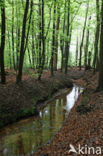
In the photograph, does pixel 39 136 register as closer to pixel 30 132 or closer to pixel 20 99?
pixel 30 132

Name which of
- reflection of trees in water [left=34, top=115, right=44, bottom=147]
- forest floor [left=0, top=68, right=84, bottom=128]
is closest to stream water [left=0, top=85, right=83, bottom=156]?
reflection of trees in water [left=34, top=115, right=44, bottom=147]

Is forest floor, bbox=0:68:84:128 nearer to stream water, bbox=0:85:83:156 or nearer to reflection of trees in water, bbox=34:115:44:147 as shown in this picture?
stream water, bbox=0:85:83:156

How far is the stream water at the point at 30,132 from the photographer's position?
5863 mm

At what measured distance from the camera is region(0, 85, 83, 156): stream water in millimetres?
5863

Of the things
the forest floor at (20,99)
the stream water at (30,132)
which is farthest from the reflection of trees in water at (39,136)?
the forest floor at (20,99)

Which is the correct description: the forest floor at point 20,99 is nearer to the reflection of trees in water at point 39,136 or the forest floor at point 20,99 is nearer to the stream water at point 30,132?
the stream water at point 30,132

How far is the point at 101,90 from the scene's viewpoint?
32.0 ft

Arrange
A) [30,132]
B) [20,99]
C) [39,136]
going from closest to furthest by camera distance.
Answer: [39,136] < [30,132] < [20,99]

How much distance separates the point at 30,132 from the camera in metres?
7.25

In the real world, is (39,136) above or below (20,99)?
below

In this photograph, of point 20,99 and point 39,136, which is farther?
point 20,99

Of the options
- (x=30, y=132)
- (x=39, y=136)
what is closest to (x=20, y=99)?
(x=30, y=132)

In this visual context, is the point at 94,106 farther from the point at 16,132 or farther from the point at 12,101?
the point at 12,101

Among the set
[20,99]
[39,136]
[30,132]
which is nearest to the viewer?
[39,136]
